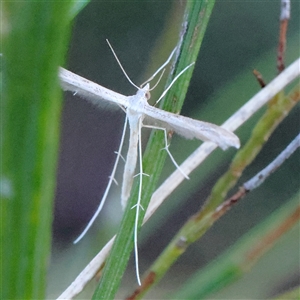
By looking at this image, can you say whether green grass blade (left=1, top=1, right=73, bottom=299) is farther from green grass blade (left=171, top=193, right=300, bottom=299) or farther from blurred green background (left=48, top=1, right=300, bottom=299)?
blurred green background (left=48, top=1, right=300, bottom=299)

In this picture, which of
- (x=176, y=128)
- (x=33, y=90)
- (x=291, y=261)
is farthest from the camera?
(x=291, y=261)

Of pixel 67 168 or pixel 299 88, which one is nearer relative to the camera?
pixel 299 88

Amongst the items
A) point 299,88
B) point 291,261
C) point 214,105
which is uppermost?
point 214,105

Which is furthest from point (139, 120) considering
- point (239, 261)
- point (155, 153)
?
point (239, 261)

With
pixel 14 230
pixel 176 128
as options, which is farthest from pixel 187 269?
pixel 14 230

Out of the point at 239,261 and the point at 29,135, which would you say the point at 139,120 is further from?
the point at 29,135

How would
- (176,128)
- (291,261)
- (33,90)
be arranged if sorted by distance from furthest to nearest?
(291,261) → (176,128) → (33,90)

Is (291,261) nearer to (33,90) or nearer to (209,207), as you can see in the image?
(209,207)
